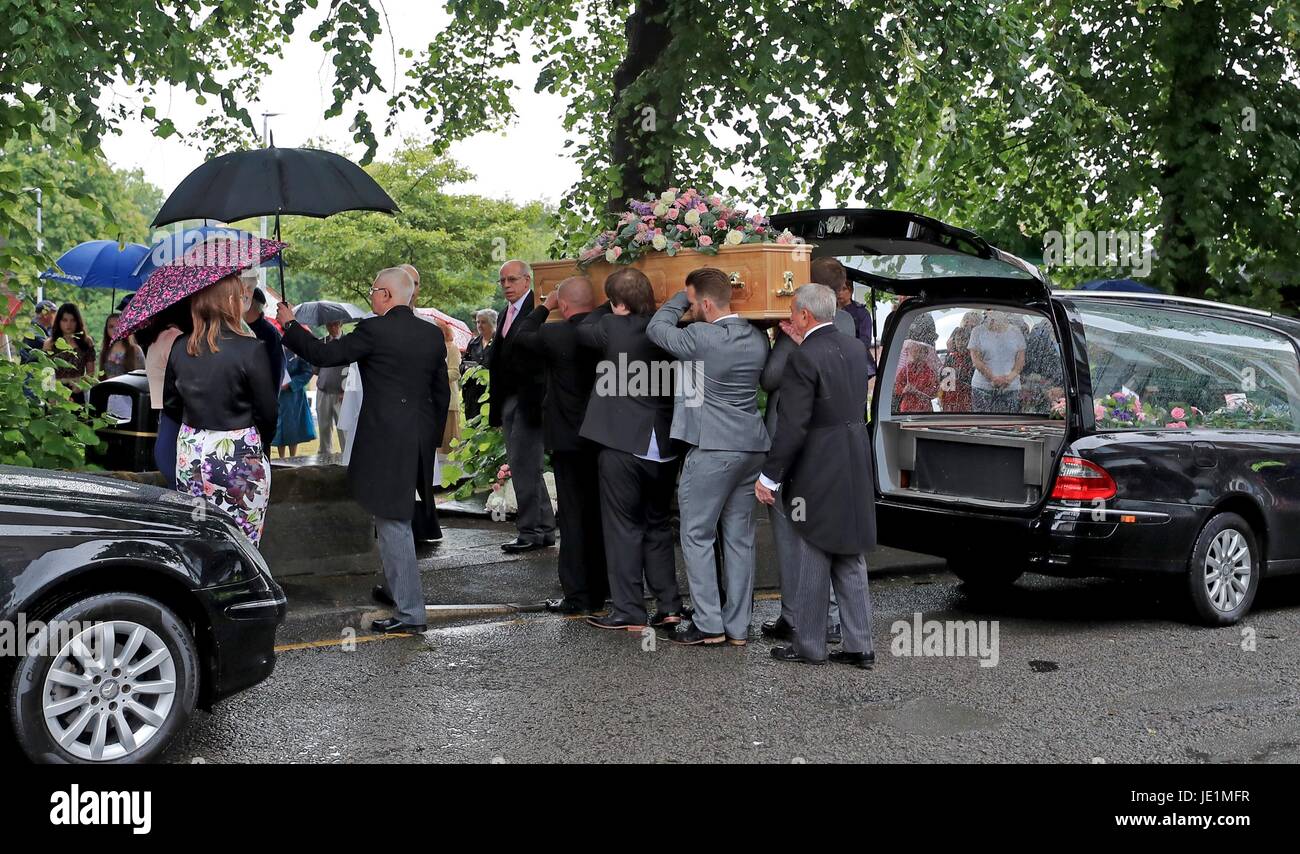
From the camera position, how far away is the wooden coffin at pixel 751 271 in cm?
774

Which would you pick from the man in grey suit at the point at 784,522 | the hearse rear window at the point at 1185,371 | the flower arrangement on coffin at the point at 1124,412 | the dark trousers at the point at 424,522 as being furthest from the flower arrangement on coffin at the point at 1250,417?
the dark trousers at the point at 424,522

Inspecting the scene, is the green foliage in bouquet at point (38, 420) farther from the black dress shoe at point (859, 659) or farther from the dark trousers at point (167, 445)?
the black dress shoe at point (859, 659)

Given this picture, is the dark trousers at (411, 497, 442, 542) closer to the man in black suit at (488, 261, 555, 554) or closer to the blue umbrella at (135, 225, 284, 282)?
the man in black suit at (488, 261, 555, 554)

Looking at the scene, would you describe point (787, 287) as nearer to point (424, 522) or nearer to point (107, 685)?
point (424, 522)

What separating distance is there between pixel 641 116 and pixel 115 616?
8.03 m

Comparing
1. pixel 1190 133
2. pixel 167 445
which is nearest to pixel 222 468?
pixel 167 445

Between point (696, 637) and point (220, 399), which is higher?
point (220, 399)

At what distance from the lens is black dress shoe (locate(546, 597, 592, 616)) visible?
8.47 metres

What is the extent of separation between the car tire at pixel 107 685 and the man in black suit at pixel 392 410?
2.29 metres

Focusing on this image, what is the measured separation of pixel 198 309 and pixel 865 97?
651 cm

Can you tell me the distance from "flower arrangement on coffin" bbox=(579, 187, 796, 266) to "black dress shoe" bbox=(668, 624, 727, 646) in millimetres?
2072

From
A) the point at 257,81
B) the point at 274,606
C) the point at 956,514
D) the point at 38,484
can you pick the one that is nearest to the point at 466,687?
the point at 274,606

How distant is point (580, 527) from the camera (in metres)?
8.38
